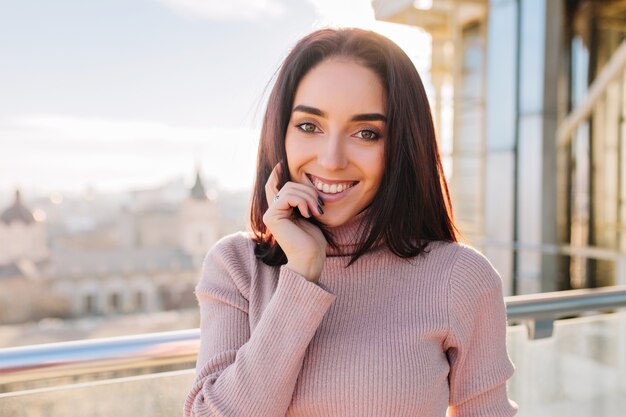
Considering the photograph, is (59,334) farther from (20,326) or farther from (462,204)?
(462,204)

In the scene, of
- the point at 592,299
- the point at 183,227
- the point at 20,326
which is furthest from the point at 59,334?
the point at 592,299

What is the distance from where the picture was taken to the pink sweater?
1015mm

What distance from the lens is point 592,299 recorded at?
2.02m

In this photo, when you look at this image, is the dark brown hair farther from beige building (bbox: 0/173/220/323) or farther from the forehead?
beige building (bbox: 0/173/220/323)

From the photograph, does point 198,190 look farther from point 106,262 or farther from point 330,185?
point 330,185

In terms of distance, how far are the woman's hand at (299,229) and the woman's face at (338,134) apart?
53 millimetres

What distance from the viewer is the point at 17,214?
5959 centimetres

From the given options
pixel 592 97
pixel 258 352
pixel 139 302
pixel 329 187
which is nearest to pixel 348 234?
pixel 329 187

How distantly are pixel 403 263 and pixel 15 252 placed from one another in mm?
66270

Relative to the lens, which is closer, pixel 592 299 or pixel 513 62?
pixel 592 299

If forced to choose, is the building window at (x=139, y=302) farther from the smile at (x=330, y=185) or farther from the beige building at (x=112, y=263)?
the smile at (x=330, y=185)

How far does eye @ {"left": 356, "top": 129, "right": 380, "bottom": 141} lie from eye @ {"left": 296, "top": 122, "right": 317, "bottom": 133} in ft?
0.28

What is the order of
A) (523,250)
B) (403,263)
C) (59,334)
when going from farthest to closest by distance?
(59,334), (523,250), (403,263)

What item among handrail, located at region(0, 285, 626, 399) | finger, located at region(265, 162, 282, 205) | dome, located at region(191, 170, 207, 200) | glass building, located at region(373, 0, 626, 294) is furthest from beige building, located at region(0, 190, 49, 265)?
finger, located at region(265, 162, 282, 205)
